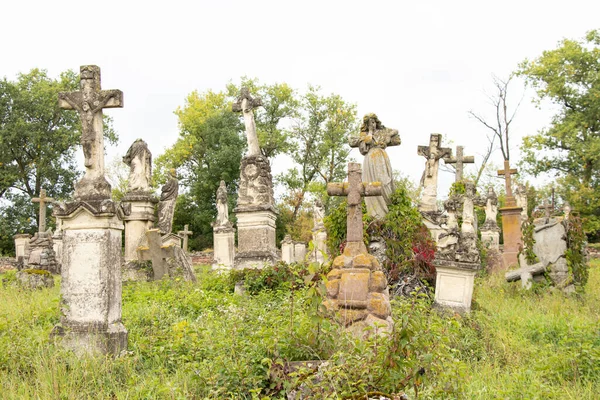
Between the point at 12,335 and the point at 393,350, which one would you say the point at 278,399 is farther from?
the point at 12,335

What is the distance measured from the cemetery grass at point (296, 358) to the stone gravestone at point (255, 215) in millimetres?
4905

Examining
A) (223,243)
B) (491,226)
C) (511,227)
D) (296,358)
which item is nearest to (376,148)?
(296,358)

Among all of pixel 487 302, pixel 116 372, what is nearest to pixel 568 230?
pixel 487 302

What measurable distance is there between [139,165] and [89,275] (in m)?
8.58

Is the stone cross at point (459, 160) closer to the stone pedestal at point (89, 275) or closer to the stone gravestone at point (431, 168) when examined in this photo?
the stone gravestone at point (431, 168)

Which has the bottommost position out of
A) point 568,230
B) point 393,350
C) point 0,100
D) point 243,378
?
point 243,378

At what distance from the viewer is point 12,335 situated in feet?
19.1

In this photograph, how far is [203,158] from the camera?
145ft

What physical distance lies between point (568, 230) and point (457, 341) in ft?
18.6

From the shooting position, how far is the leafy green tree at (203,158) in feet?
131

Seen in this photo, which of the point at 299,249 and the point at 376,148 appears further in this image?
the point at 299,249

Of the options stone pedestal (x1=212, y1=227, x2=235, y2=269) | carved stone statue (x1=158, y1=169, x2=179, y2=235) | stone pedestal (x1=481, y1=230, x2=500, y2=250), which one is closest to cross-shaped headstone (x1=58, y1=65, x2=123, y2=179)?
carved stone statue (x1=158, y1=169, x2=179, y2=235)

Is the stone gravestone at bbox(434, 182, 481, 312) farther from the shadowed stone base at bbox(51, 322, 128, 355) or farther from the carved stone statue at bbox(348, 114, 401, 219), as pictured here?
the shadowed stone base at bbox(51, 322, 128, 355)

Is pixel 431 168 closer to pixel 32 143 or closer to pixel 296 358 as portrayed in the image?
pixel 296 358
